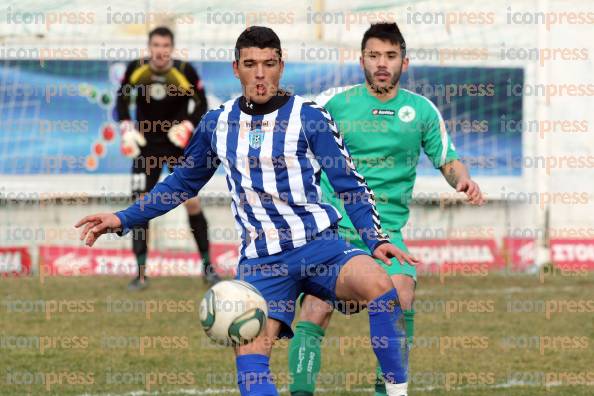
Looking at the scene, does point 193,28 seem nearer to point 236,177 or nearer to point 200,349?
point 200,349

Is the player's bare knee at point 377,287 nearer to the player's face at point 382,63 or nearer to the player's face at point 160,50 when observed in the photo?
the player's face at point 382,63

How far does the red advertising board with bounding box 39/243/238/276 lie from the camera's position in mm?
13523

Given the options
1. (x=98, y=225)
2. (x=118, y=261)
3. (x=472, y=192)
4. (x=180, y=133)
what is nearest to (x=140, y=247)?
(x=180, y=133)

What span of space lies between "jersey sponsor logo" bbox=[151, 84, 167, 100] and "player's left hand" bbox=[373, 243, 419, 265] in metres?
6.63

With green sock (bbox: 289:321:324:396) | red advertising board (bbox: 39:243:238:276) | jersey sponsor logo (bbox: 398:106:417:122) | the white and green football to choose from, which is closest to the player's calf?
green sock (bbox: 289:321:324:396)

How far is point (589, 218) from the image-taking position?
49.5 ft

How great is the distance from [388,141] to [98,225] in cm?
187

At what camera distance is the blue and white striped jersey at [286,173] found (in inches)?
225

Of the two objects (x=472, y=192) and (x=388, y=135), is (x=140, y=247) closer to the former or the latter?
(x=388, y=135)

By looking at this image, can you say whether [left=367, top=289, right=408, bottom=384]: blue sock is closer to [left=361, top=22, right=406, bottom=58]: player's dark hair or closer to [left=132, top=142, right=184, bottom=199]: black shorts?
[left=361, top=22, right=406, bottom=58]: player's dark hair

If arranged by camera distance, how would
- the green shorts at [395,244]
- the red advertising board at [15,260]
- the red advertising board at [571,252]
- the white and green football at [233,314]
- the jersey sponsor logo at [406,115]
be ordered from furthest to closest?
the red advertising board at [571,252] < the red advertising board at [15,260] < the jersey sponsor logo at [406,115] < the green shorts at [395,244] < the white and green football at [233,314]

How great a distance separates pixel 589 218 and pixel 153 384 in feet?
29.6

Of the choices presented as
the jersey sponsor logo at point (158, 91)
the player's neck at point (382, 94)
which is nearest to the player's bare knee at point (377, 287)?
the player's neck at point (382, 94)

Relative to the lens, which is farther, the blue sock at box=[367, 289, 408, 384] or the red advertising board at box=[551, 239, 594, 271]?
the red advertising board at box=[551, 239, 594, 271]
